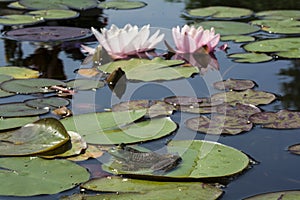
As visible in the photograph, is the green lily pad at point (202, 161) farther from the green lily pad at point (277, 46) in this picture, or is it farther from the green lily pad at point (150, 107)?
the green lily pad at point (277, 46)

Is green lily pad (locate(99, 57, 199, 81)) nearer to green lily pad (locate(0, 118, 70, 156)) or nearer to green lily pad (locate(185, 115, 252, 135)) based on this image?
green lily pad (locate(185, 115, 252, 135))

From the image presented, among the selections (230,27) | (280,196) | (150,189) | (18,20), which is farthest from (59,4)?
(280,196)

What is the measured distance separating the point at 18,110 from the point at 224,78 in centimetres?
76

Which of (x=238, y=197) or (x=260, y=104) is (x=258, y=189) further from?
(x=260, y=104)

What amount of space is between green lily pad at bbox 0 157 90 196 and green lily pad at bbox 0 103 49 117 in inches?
12.4

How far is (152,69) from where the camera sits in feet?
7.66

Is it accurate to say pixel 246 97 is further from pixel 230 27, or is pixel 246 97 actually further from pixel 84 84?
pixel 230 27

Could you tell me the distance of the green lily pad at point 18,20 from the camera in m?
3.19

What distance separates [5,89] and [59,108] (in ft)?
Answer: 0.93

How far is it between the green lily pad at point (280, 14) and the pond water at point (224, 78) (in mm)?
134

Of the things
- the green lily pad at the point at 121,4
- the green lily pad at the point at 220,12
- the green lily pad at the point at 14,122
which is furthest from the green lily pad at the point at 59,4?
the green lily pad at the point at 14,122

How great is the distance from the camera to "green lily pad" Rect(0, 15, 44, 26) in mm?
3189

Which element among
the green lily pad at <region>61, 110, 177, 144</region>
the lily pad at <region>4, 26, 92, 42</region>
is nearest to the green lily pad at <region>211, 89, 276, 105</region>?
the green lily pad at <region>61, 110, 177, 144</region>

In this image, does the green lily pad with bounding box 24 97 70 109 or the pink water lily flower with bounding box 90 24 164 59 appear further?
the pink water lily flower with bounding box 90 24 164 59
